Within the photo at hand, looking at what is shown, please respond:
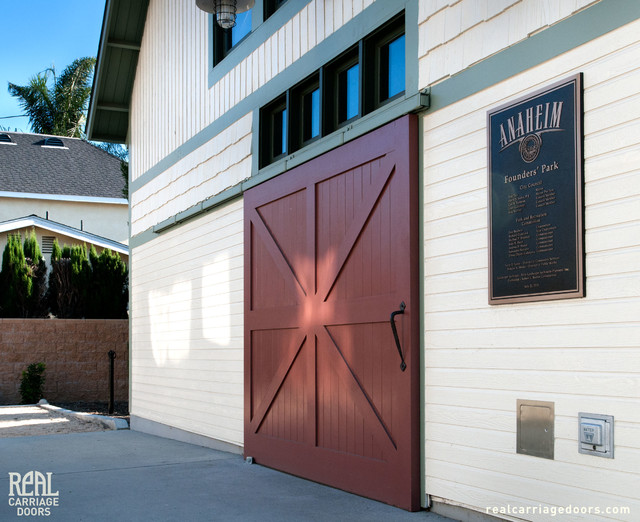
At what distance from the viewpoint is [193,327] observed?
1013 centimetres

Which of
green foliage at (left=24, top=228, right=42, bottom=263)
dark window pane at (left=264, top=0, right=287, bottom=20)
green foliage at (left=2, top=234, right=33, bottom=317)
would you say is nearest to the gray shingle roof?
green foliage at (left=24, top=228, right=42, bottom=263)

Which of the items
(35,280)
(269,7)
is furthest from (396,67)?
(35,280)

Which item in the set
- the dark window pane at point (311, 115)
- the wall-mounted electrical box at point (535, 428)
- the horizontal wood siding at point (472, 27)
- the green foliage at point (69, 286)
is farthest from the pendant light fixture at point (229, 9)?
the green foliage at point (69, 286)

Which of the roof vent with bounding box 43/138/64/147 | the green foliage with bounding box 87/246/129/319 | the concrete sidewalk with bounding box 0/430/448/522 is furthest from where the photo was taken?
the roof vent with bounding box 43/138/64/147

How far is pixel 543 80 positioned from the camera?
478 cm

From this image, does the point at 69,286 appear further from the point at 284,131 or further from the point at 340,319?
the point at 340,319

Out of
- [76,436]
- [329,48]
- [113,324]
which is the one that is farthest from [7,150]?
[329,48]

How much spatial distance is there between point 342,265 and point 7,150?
987 inches

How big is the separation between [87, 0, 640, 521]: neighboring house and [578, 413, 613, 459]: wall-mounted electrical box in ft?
0.04

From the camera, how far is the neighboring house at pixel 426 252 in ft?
14.3

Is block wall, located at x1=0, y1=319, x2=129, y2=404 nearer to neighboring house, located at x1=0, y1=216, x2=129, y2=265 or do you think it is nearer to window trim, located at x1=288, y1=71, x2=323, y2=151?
neighboring house, located at x1=0, y1=216, x2=129, y2=265

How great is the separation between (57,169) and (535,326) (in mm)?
25974

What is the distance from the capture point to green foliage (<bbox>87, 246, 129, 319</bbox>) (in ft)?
61.2

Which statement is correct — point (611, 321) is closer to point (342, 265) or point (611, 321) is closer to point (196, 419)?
point (342, 265)
